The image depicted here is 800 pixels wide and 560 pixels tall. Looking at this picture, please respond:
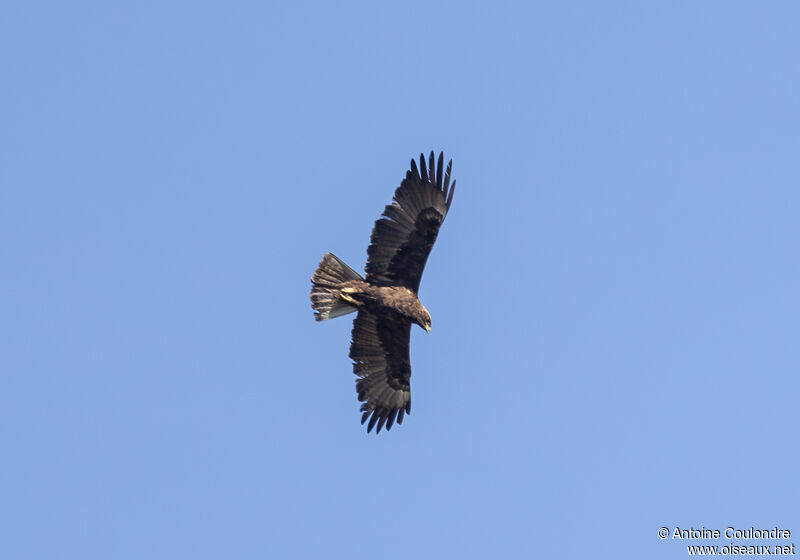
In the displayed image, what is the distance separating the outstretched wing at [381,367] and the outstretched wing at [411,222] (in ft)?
3.51

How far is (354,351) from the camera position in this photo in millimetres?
15703

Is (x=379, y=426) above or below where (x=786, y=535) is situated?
above

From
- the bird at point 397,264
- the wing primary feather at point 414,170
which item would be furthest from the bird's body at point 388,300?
the wing primary feather at point 414,170

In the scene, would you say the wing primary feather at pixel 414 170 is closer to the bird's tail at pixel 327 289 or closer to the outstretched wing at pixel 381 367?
the bird's tail at pixel 327 289

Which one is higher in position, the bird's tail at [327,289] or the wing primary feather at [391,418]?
the bird's tail at [327,289]

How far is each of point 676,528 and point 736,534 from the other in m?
0.91

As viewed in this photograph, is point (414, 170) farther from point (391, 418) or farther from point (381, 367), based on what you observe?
point (391, 418)

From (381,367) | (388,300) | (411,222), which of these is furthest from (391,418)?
(411,222)

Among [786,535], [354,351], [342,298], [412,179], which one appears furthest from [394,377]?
[786,535]

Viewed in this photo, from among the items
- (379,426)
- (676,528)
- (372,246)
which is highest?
(372,246)

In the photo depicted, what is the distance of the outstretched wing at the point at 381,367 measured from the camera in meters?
15.4

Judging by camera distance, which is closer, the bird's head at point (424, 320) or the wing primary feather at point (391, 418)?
the bird's head at point (424, 320)

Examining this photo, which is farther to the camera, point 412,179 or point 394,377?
point 394,377

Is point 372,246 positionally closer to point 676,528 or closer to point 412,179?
point 412,179
